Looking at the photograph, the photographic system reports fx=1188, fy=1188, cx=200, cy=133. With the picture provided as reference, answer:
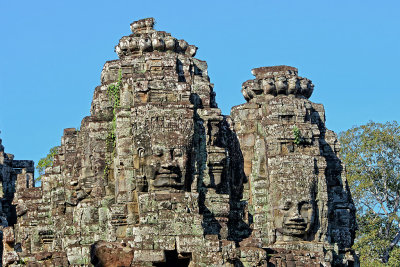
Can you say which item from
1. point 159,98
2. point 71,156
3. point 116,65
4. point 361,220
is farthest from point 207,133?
point 361,220

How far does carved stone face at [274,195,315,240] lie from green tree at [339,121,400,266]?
13625mm

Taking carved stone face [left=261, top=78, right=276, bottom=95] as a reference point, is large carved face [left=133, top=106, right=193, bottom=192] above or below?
below

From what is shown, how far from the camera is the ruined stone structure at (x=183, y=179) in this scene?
27203 mm

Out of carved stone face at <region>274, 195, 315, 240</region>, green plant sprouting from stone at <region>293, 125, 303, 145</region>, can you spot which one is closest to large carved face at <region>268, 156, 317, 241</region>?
carved stone face at <region>274, 195, 315, 240</region>

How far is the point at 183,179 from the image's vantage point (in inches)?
1119

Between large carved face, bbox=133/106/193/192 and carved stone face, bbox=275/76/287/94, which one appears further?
carved stone face, bbox=275/76/287/94

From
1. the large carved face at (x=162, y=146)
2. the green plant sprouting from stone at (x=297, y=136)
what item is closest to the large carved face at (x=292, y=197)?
the green plant sprouting from stone at (x=297, y=136)

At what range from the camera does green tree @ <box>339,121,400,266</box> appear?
4722cm

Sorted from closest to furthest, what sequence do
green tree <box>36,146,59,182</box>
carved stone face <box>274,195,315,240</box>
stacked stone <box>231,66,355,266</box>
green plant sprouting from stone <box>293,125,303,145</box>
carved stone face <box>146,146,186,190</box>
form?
carved stone face <box>146,146,186,190</box> < carved stone face <box>274,195,315,240</box> < stacked stone <box>231,66,355,266</box> < green plant sprouting from stone <box>293,125,303,145</box> < green tree <box>36,146,59,182</box>

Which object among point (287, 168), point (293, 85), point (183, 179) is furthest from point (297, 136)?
point (183, 179)

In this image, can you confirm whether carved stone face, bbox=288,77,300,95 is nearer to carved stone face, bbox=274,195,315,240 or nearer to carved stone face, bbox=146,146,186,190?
carved stone face, bbox=274,195,315,240

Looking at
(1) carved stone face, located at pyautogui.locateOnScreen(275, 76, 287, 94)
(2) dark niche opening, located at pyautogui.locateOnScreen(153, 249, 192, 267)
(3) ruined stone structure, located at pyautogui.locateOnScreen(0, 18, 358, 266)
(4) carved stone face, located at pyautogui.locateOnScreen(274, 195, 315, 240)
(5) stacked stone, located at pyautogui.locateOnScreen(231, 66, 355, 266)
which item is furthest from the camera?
(1) carved stone face, located at pyautogui.locateOnScreen(275, 76, 287, 94)

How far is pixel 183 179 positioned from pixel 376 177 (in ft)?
68.9

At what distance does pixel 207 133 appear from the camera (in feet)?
97.7
